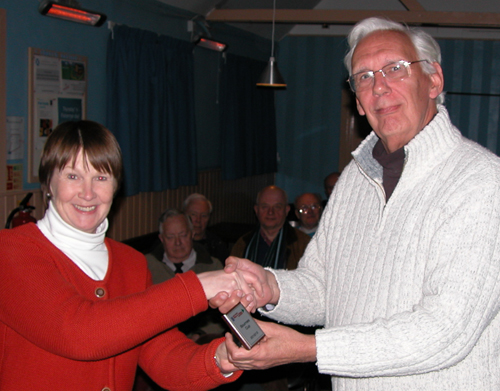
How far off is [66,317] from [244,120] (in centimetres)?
623

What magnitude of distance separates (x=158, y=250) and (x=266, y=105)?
4855 millimetres

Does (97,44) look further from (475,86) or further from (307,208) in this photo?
(475,86)

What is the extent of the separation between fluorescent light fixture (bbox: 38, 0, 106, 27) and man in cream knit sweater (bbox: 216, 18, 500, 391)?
8.86ft

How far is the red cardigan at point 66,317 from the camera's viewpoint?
53.0 inches

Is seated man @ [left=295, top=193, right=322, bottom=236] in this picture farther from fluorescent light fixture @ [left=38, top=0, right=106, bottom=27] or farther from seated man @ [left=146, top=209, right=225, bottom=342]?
fluorescent light fixture @ [left=38, top=0, right=106, bottom=27]

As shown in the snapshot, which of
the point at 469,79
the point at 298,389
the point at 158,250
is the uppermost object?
the point at 469,79

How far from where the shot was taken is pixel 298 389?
321 centimetres

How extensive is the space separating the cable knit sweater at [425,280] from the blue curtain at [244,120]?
5.46 meters

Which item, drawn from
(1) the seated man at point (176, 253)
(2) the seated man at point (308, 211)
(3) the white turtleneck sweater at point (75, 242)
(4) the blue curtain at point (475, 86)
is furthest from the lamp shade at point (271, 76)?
(3) the white turtleneck sweater at point (75, 242)

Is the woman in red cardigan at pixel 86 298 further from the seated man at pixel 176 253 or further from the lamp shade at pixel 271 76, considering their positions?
the lamp shade at pixel 271 76

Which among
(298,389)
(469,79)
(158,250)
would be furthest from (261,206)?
(469,79)

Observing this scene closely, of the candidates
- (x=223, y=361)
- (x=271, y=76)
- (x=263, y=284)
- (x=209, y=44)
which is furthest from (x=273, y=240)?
(x=209, y=44)

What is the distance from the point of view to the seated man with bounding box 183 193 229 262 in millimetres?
4645

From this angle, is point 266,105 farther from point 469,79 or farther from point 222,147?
point 469,79
